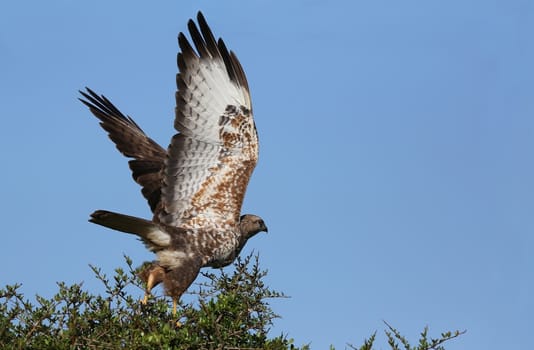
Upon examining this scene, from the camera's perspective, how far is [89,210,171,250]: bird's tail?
25.1 ft

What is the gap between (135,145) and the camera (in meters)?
10.7

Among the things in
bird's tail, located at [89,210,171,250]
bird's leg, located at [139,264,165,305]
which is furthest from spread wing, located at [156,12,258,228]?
bird's leg, located at [139,264,165,305]

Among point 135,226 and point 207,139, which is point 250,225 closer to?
point 207,139

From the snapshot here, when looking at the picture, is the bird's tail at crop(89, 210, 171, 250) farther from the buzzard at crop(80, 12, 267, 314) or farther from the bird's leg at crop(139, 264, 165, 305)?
the bird's leg at crop(139, 264, 165, 305)

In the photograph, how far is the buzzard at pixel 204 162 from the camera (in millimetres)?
8672

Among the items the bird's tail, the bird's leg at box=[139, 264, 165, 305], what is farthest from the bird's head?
the bird's leg at box=[139, 264, 165, 305]

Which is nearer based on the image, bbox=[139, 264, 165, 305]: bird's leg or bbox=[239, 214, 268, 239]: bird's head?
bbox=[139, 264, 165, 305]: bird's leg

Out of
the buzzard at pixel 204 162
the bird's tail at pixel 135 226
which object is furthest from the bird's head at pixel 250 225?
the bird's tail at pixel 135 226

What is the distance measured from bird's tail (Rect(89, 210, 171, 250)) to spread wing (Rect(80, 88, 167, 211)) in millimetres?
761

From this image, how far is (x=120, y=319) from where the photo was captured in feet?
20.1

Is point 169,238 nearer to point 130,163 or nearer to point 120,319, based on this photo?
point 130,163

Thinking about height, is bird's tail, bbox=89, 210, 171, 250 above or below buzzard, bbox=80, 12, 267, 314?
below

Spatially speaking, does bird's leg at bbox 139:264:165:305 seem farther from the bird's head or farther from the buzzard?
the bird's head

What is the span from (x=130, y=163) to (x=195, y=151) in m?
1.55
